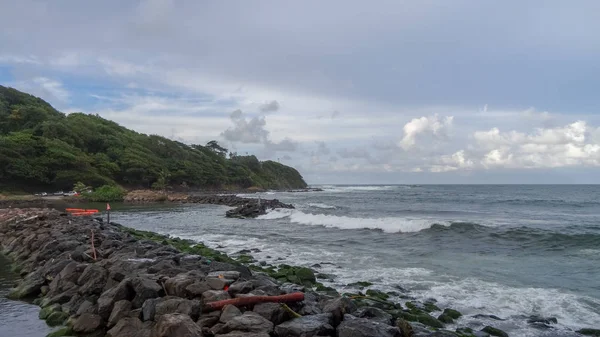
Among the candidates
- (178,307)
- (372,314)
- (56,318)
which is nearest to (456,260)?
(372,314)

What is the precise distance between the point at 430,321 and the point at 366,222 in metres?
16.5

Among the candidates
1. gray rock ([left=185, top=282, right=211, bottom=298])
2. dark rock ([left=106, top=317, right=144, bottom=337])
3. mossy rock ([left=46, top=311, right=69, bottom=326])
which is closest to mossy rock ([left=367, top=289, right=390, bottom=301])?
A: gray rock ([left=185, top=282, right=211, bottom=298])

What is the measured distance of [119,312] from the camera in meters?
5.89

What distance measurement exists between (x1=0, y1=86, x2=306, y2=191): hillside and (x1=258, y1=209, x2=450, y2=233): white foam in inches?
1362

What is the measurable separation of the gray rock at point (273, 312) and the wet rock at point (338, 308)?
60 cm

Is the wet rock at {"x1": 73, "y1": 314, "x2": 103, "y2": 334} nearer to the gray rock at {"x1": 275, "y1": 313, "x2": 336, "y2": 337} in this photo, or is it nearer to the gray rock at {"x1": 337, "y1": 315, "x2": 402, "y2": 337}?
the gray rock at {"x1": 275, "y1": 313, "x2": 336, "y2": 337}

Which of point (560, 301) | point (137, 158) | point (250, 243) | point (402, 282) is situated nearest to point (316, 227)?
point (250, 243)

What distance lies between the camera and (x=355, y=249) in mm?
14500

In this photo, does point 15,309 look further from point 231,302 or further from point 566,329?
point 566,329

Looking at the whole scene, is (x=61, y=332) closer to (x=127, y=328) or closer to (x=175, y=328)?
(x=127, y=328)

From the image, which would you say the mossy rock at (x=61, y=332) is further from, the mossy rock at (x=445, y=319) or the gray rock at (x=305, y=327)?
the mossy rock at (x=445, y=319)

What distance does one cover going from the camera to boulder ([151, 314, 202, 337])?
4676 mm

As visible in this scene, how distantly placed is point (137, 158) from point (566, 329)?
221 ft

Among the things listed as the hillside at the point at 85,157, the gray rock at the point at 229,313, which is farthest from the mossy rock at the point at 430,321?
the hillside at the point at 85,157
